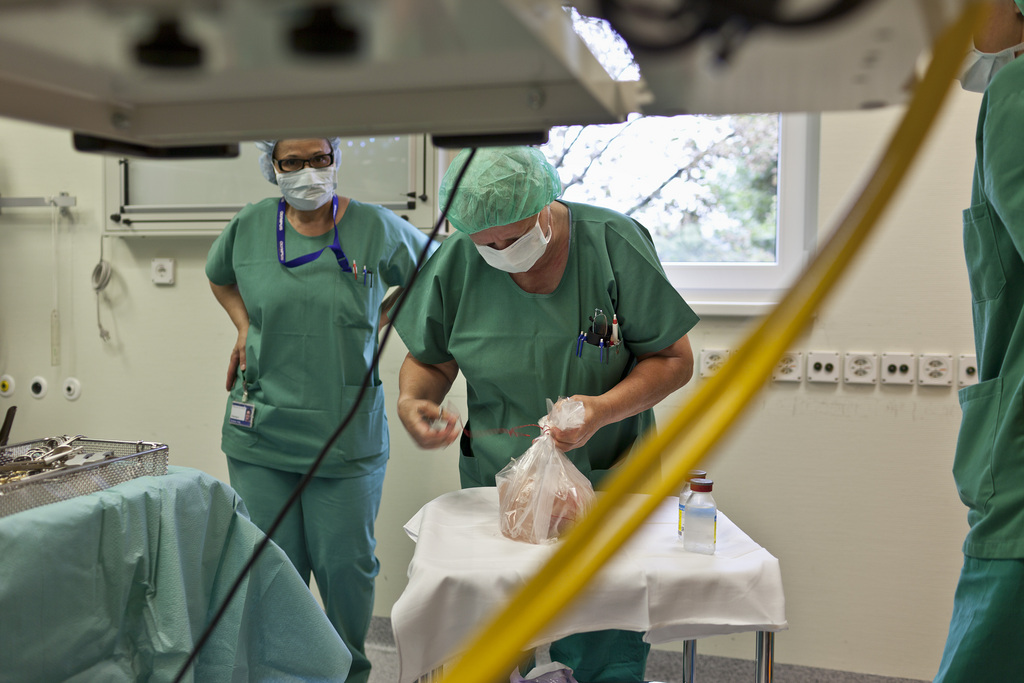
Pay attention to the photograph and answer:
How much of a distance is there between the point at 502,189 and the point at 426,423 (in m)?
0.54

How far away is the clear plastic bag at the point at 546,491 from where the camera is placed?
4.59 feet

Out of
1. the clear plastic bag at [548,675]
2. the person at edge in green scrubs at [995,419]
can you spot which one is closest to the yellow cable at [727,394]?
the person at edge in green scrubs at [995,419]

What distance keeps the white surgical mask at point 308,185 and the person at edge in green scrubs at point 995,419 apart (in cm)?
175

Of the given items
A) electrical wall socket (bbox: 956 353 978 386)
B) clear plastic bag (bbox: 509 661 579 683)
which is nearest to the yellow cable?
clear plastic bag (bbox: 509 661 579 683)

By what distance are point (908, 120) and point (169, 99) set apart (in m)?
0.59

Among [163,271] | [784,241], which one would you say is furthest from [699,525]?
[163,271]

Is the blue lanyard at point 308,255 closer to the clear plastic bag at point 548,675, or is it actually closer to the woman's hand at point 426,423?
the woman's hand at point 426,423

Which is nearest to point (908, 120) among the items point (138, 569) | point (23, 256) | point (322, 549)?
point (138, 569)

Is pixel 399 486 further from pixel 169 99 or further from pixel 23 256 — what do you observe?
pixel 169 99

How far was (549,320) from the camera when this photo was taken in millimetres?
1668

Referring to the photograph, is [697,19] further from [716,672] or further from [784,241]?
[716,672]

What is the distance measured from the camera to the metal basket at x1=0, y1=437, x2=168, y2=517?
1.33 m

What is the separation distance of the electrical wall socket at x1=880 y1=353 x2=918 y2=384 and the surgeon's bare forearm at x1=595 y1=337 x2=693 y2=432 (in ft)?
3.61

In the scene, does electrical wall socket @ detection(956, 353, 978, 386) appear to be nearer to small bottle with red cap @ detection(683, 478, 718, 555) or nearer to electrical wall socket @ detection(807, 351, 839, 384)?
electrical wall socket @ detection(807, 351, 839, 384)
